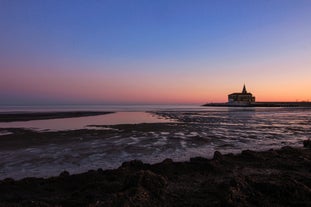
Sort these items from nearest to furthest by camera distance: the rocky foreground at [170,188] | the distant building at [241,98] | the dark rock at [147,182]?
the rocky foreground at [170,188] < the dark rock at [147,182] < the distant building at [241,98]

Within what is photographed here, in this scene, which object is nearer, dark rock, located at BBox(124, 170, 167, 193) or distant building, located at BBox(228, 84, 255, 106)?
dark rock, located at BBox(124, 170, 167, 193)

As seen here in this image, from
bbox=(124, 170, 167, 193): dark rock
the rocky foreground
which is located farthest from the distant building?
bbox=(124, 170, 167, 193): dark rock

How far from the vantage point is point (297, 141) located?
59.2ft

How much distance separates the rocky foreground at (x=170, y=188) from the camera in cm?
596

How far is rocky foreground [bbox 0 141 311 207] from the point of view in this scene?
19.6 feet

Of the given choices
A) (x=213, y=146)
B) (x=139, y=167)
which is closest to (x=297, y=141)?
(x=213, y=146)

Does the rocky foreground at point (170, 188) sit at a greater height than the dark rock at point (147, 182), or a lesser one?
lesser

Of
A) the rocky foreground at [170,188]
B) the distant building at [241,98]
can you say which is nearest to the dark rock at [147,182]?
the rocky foreground at [170,188]

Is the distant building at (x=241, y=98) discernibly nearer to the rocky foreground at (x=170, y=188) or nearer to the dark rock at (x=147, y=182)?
the rocky foreground at (x=170, y=188)

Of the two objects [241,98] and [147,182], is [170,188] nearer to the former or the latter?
[147,182]

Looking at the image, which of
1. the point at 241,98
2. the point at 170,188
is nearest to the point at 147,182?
the point at 170,188

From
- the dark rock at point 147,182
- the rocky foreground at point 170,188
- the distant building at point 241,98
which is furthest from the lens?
the distant building at point 241,98

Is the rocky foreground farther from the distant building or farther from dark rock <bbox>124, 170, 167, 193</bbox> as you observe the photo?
the distant building

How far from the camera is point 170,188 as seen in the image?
22.9ft
